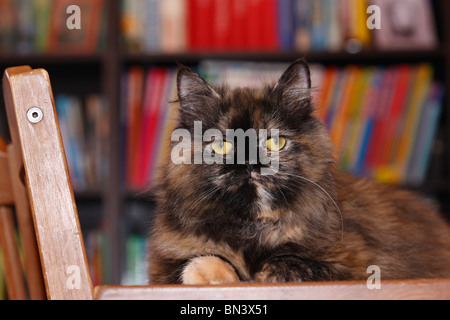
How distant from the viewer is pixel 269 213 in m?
0.86

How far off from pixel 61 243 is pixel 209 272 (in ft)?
0.97

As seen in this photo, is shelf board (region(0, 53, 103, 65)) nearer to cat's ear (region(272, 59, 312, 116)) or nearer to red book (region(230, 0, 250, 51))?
red book (region(230, 0, 250, 51))

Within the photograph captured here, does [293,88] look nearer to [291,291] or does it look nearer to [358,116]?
[291,291]

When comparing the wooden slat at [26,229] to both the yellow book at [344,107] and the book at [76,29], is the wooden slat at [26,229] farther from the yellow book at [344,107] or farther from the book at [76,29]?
the yellow book at [344,107]

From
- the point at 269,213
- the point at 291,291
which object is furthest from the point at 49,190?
the point at 269,213

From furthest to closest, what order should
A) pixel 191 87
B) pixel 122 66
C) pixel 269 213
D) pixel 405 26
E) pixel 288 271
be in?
pixel 405 26
pixel 122 66
pixel 191 87
pixel 269 213
pixel 288 271

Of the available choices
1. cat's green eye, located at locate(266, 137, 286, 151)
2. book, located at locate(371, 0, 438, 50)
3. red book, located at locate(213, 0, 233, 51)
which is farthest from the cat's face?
book, located at locate(371, 0, 438, 50)

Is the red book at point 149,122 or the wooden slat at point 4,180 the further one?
the red book at point 149,122

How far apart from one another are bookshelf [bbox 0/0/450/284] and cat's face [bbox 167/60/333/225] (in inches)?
41.1

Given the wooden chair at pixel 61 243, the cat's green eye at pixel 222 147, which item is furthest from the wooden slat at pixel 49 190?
the cat's green eye at pixel 222 147

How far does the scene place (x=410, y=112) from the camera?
211 centimetres

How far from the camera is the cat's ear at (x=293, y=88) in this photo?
0.93m

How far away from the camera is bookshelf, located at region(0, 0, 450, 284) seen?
1984 millimetres

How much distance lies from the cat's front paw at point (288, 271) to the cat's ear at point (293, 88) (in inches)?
12.1
